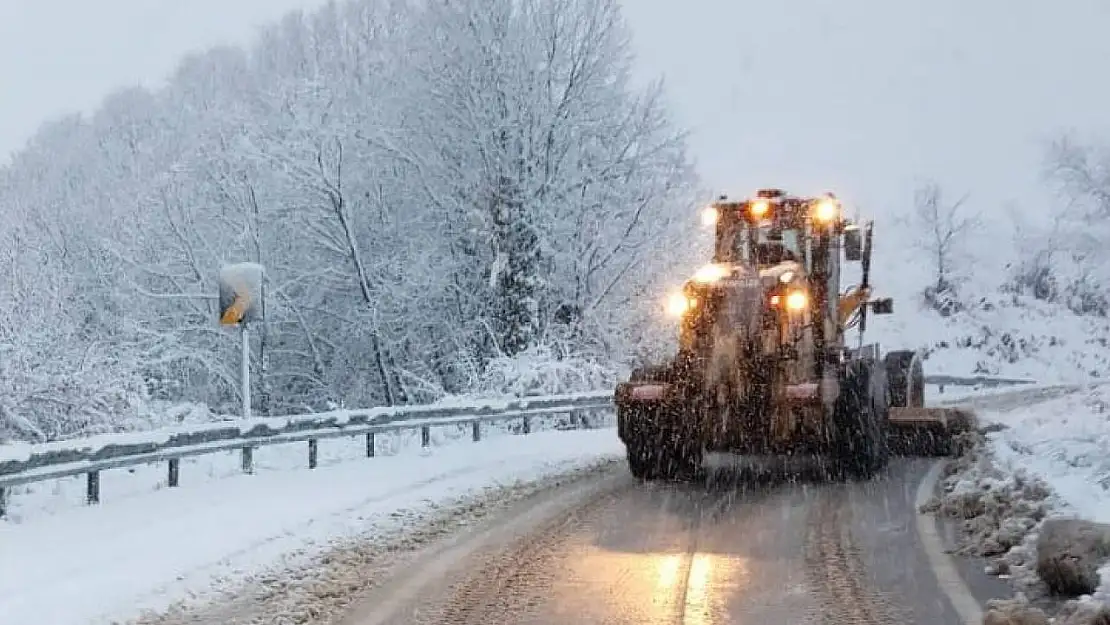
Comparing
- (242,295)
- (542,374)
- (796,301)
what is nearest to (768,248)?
(796,301)

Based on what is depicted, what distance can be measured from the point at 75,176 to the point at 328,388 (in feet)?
48.9

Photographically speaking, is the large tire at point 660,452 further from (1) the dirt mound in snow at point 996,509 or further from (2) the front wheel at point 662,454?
(1) the dirt mound in snow at point 996,509

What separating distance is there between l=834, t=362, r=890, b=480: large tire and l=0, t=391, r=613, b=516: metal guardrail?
6.49 meters

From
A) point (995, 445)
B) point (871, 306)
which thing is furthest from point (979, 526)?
point (871, 306)

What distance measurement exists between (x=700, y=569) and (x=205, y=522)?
190 inches

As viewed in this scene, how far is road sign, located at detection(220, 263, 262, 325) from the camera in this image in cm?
1576

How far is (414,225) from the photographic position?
26.9 meters

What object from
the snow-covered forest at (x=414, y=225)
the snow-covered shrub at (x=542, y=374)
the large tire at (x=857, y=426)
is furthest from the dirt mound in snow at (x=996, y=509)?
the snow-covered forest at (x=414, y=225)

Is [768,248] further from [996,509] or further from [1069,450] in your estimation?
[996,509]

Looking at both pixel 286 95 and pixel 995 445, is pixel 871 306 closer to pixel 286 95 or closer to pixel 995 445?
pixel 995 445

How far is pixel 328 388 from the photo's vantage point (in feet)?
94.4

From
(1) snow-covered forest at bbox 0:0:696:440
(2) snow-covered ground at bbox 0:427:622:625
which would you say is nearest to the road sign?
(2) snow-covered ground at bbox 0:427:622:625

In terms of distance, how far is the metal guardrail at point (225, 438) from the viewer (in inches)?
Answer: 439

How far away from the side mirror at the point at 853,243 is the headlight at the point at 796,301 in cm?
148
